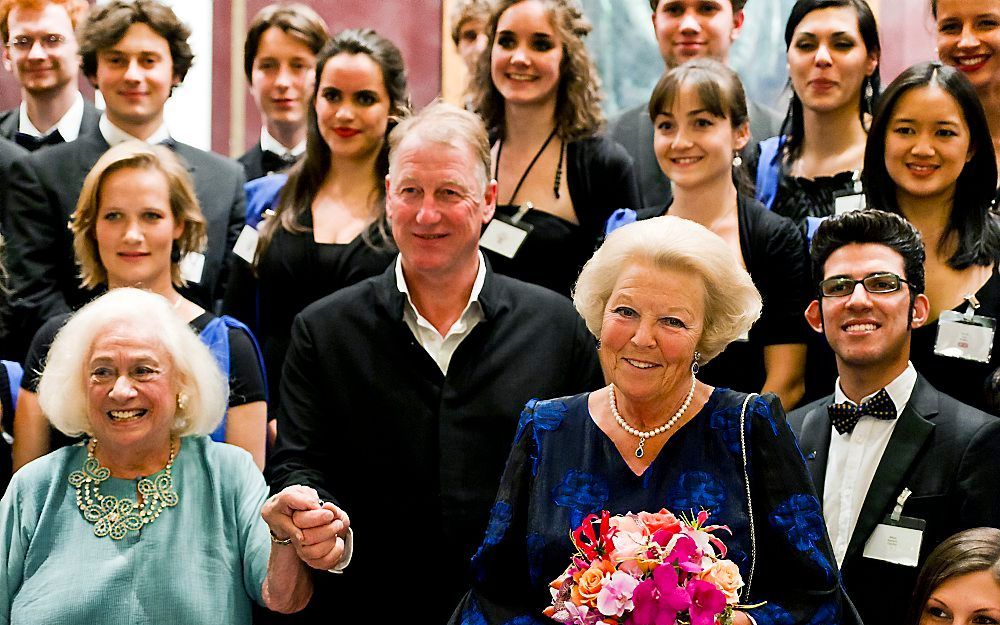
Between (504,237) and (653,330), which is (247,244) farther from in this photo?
(653,330)

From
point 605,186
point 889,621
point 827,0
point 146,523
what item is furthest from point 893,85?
point 146,523

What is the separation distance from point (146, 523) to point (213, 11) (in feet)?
11.4

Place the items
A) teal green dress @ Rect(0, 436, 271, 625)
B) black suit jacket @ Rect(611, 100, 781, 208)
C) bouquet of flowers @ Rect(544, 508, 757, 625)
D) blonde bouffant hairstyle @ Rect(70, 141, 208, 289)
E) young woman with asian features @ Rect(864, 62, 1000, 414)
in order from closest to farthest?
bouquet of flowers @ Rect(544, 508, 757, 625) → teal green dress @ Rect(0, 436, 271, 625) → young woman with asian features @ Rect(864, 62, 1000, 414) → blonde bouffant hairstyle @ Rect(70, 141, 208, 289) → black suit jacket @ Rect(611, 100, 781, 208)

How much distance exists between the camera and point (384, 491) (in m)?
3.36

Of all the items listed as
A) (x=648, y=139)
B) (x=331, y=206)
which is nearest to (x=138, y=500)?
(x=331, y=206)

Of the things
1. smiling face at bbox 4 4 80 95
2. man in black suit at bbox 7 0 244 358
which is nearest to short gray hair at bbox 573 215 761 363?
man in black suit at bbox 7 0 244 358

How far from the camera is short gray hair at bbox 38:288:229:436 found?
11.0 ft

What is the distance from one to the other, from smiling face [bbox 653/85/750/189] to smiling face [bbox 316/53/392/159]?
892 mm

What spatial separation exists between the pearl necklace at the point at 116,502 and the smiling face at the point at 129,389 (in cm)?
7

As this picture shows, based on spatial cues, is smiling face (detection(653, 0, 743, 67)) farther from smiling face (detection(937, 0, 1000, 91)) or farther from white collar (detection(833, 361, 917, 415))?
white collar (detection(833, 361, 917, 415))

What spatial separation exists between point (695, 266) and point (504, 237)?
1508 millimetres

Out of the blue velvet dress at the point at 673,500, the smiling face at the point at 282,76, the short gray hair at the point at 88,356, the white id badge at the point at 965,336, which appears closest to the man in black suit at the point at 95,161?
the smiling face at the point at 282,76

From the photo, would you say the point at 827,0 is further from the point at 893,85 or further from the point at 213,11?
the point at 213,11

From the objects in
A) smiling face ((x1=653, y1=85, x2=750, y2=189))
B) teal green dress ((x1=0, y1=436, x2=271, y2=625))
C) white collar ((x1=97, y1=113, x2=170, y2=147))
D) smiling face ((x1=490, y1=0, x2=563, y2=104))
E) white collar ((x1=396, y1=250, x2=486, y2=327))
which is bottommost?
teal green dress ((x1=0, y1=436, x2=271, y2=625))
